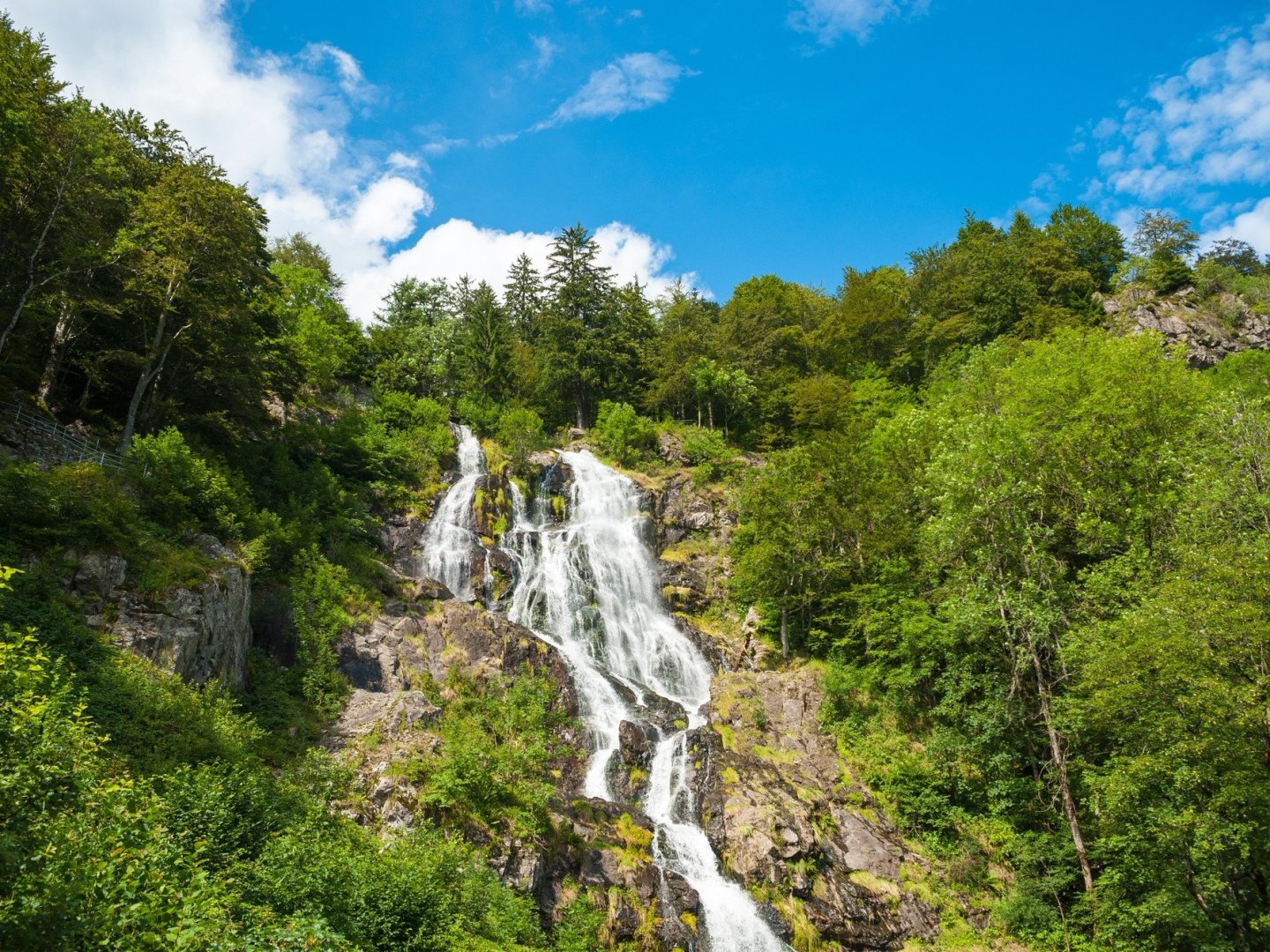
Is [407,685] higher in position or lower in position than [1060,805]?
higher

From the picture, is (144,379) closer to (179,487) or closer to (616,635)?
(179,487)

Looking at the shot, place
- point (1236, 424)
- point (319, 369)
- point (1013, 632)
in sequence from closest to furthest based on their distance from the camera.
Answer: point (1236, 424) → point (1013, 632) → point (319, 369)

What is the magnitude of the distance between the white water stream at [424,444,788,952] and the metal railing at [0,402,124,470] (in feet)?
44.3

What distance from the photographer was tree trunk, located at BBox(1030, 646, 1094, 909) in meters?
17.7

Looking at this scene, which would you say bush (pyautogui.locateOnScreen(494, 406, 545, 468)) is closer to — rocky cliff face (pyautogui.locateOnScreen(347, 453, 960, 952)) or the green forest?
the green forest

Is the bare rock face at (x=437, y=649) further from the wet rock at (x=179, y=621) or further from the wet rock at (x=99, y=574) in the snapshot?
the wet rock at (x=99, y=574)

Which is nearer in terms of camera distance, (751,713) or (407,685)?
(407,685)

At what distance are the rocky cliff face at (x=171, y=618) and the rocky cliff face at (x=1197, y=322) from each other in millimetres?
51706

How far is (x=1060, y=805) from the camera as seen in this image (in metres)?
20.0

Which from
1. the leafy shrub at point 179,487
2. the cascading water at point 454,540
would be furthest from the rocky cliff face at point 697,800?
the leafy shrub at point 179,487

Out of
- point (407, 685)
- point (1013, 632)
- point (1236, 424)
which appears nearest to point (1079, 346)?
point (1236, 424)

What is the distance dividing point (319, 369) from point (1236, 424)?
41949 millimetres

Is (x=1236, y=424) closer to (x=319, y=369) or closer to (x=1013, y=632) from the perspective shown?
(x=1013, y=632)

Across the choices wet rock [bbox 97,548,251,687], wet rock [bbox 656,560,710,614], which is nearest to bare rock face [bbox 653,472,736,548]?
wet rock [bbox 656,560,710,614]
